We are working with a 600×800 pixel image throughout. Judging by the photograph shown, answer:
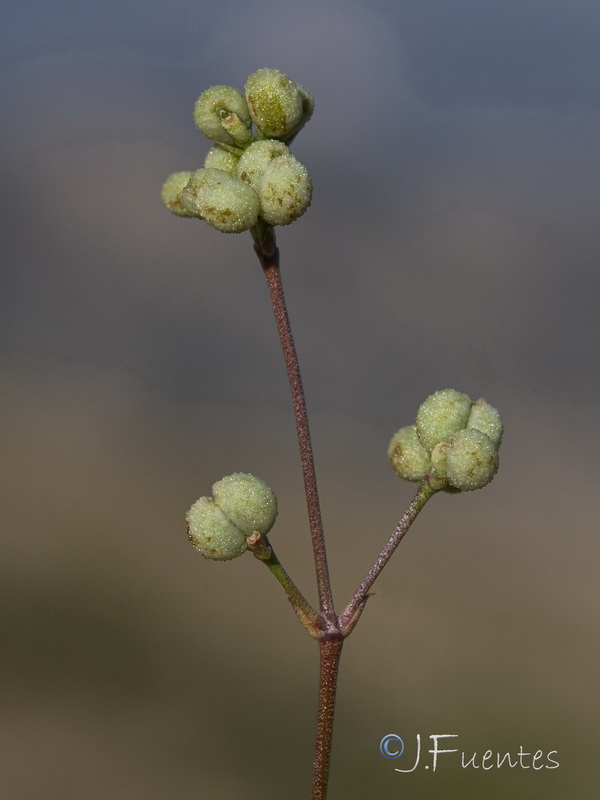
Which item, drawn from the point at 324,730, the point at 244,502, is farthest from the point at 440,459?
the point at 324,730

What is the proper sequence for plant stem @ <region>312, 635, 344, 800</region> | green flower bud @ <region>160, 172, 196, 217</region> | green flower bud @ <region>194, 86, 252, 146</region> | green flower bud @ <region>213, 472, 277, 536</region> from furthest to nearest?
green flower bud @ <region>160, 172, 196, 217</region> → green flower bud @ <region>194, 86, 252, 146</region> → green flower bud @ <region>213, 472, 277, 536</region> → plant stem @ <region>312, 635, 344, 800</region>

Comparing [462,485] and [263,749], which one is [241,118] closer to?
[462,485]

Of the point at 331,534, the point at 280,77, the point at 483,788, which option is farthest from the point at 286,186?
the point at 331,534

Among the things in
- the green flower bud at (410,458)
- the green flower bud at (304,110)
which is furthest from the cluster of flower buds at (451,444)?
the green flower bud at (304,110)

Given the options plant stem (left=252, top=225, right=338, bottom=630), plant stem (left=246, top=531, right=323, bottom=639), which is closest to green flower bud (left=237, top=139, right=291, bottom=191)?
plant stem (left=252, top=225, right=338, bottom=630)

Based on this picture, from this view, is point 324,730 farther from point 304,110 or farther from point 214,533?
point 304,110

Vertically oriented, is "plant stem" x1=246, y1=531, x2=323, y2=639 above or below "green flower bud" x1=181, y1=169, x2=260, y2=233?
below

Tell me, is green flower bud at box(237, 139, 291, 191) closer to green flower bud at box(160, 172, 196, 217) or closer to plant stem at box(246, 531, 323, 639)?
green flower bud at box(160, 172, 196, 217)
